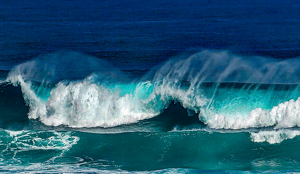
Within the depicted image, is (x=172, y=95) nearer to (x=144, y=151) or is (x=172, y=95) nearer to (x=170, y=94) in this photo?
(x=170, y=94)

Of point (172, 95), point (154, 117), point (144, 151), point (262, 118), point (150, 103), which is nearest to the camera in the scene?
point (144, 151)

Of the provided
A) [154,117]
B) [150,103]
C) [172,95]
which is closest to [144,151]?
[154,117]

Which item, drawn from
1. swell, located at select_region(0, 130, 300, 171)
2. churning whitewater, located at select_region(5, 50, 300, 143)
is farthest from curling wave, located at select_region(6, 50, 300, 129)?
swell, located at select_region(0, 130, 300, 171)

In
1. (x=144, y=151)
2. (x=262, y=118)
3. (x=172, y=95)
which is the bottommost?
(x=144, y=151)

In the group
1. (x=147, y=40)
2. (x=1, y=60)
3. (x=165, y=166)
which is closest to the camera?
(x=165, y=166)

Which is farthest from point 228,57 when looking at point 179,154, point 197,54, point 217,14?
point 217,14

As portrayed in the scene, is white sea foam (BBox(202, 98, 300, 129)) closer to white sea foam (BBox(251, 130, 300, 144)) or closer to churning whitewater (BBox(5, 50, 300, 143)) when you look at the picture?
churning whitewater (BBox(5, 50, 300, 143))

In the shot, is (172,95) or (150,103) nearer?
(150,103)

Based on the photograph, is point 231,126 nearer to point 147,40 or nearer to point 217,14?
point 147,40
